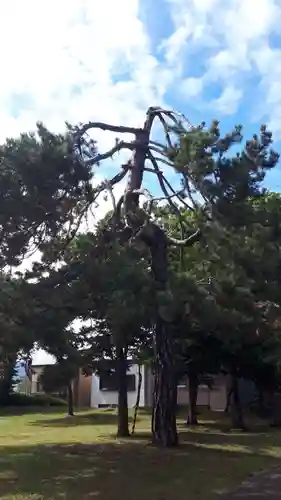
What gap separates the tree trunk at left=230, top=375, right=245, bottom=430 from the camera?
2459cm

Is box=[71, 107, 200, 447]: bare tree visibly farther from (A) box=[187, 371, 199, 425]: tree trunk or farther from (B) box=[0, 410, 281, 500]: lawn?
(A) box=[187, 371, 199, 425]: tree trunk

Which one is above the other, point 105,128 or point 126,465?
point 105,128

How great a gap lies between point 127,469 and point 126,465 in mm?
599

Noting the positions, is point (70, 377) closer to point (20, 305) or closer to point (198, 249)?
point (20, 305)

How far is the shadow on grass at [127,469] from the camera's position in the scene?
10141mm

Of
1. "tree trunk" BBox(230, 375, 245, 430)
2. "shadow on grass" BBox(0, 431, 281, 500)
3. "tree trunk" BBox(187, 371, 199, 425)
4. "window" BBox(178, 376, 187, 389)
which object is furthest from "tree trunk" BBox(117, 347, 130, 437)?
"window" BBox(178, 376, 187, 389)

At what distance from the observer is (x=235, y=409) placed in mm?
24875

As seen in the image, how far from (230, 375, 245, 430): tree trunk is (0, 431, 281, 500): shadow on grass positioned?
20.0ft

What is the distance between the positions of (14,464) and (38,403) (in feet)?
110

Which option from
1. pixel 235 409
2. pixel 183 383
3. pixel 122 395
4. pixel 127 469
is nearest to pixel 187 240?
pixel 127 469

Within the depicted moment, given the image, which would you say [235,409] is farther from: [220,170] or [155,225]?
[220,170]

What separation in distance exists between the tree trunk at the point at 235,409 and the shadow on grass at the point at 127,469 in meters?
6.09

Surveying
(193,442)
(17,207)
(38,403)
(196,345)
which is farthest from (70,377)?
(38,403)

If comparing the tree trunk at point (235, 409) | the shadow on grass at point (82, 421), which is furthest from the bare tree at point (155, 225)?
the shadow on grass at point (82, 421)
